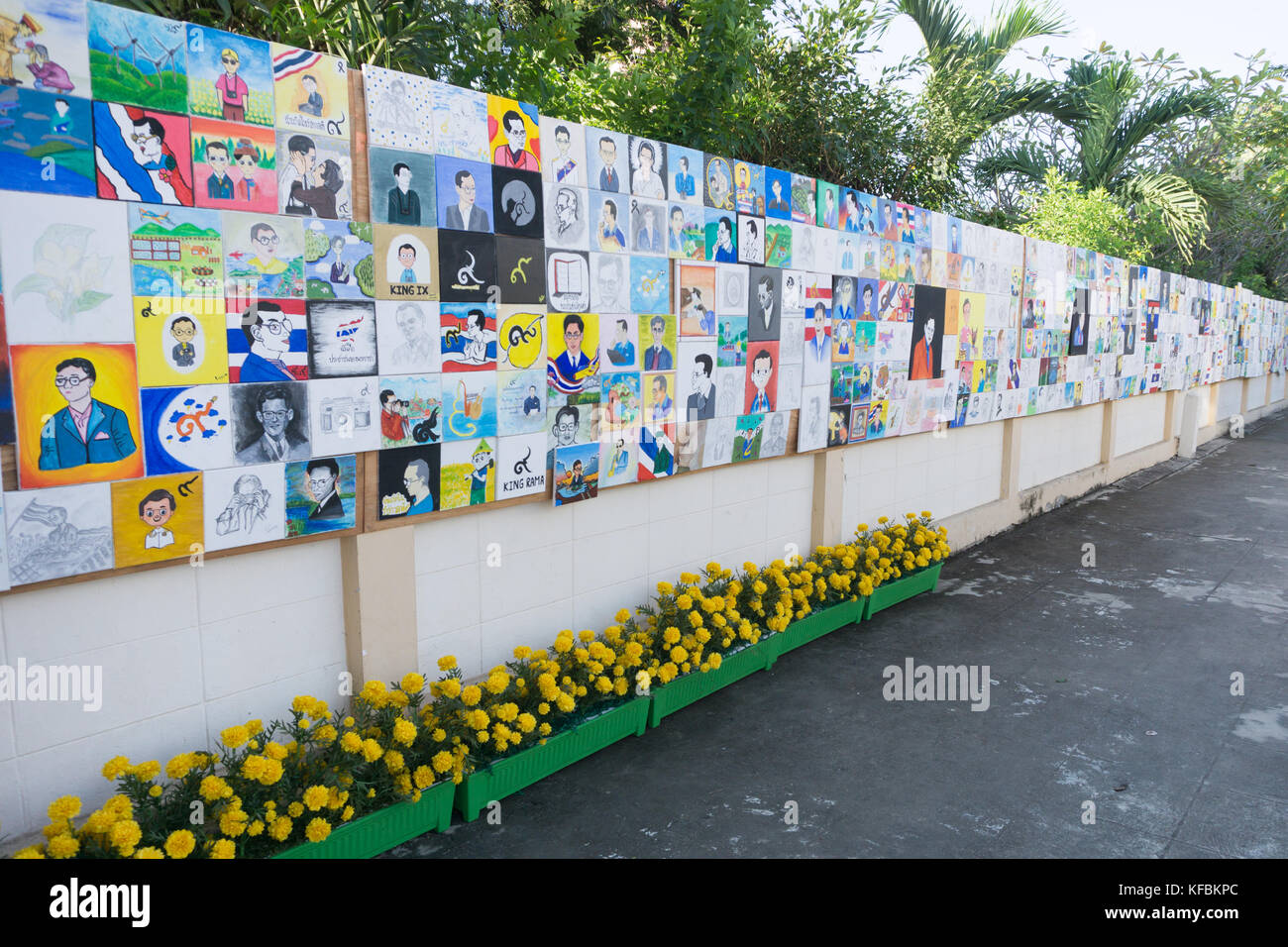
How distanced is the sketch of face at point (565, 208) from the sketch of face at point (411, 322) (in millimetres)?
922

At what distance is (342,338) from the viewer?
3518mm

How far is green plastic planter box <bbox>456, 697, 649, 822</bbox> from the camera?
12.1ft

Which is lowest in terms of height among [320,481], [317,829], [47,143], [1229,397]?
[317,829]

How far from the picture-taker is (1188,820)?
3814 millimetres

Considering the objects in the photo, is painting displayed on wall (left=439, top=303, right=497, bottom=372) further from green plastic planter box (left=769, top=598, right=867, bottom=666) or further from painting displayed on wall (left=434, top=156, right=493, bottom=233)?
green plastic planter box (left=769, top=598, right=867, bottom=666)

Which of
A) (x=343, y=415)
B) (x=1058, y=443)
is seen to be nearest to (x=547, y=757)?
(x=343, y=415)

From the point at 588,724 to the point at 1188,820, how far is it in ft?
8.60

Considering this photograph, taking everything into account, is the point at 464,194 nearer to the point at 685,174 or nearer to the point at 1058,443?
the point at 685,174

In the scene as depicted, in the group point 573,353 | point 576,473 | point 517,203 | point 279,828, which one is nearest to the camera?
point 279,828

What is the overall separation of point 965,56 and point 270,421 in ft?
39.6

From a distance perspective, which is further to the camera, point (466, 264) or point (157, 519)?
point (466, 264)

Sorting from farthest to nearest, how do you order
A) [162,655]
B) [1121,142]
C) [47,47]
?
1. [1121,142]
2. [162,655]
3. [47,47]

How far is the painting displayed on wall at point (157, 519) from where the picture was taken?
3.00 metres
